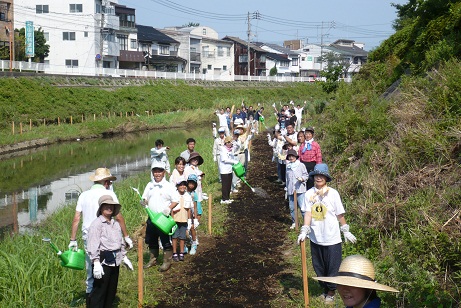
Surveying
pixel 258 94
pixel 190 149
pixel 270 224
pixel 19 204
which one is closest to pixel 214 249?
pixel 270 224

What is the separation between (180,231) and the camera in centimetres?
826

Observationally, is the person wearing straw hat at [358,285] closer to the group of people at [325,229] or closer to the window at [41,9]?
→ the group of people at [325,229]

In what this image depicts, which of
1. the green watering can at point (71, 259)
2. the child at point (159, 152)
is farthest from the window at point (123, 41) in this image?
the green watering can at point (71, 259)

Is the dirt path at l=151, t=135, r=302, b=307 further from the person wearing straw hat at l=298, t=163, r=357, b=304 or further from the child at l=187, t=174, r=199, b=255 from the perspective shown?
the person wearing straw hat at l=298, t=163, r=357, b=304

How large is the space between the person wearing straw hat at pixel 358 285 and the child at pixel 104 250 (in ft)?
9.83

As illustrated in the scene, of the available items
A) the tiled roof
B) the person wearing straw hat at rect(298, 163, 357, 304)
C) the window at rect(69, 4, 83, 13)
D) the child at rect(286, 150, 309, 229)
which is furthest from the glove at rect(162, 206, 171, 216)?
the tiled roof

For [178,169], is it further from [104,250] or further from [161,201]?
[104,250]

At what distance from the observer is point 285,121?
18.9 meters

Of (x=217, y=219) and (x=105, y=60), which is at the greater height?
(x=105, y=60)

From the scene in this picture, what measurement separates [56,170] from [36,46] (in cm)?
3431

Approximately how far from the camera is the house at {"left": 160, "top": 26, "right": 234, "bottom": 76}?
71.2 metres

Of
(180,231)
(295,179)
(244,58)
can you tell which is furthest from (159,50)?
(180,231)

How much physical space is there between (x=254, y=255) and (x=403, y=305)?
3.17 m

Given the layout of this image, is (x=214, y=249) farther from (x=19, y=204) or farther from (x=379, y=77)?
(x=379, y=77)
